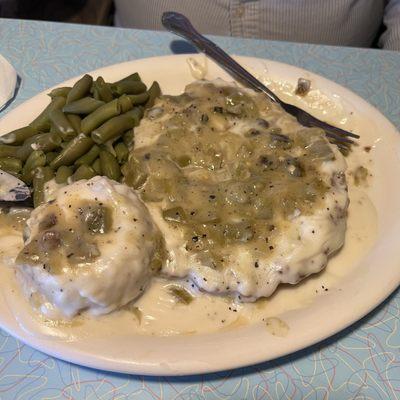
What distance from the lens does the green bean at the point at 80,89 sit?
2.21m

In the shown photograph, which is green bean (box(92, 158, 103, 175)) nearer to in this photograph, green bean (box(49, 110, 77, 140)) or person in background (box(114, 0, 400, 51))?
green bean (box(49, 110, 77, 140))

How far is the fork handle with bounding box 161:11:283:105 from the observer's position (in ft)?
8.00

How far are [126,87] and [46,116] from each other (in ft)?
1.24

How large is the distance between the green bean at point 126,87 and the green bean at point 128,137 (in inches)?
8.8

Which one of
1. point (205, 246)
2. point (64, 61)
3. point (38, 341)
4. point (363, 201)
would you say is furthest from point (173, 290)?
point (64, 61)

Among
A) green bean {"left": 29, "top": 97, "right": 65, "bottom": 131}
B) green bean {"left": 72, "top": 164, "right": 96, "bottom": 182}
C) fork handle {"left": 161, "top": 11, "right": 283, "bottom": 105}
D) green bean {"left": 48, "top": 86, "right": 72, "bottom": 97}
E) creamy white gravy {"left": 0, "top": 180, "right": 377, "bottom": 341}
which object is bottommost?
creamy white gravy {"left": 0, "top": 180, "right": 377, "bottom": 341}

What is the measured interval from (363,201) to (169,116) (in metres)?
0.88

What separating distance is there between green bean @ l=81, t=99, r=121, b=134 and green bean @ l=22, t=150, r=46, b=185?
0.67ft

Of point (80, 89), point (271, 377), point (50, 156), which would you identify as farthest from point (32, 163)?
point (271, 377)

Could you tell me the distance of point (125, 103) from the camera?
2158 mm

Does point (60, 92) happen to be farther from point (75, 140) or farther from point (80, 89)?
point (75, 140)

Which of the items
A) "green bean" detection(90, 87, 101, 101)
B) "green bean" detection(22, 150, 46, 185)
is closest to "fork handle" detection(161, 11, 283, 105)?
"green bean" detection(90, 87, 101, 101)

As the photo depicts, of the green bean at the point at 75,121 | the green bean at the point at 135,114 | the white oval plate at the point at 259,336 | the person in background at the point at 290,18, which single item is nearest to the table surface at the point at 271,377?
the white oval plate at the point at 259,336

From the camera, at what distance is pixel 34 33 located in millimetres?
2980
